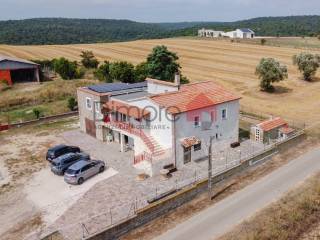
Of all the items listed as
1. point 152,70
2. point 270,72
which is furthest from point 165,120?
point 270,72

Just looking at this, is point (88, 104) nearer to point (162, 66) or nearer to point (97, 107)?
point (97, 107)

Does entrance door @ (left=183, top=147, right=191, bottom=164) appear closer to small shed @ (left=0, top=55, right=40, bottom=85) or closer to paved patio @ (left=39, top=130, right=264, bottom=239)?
paved patio @ (left=39, top=130, right=264, bottom=239)

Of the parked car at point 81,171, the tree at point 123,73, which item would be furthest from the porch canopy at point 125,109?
the tree at point 123,73

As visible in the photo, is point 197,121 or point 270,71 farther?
point 270,71

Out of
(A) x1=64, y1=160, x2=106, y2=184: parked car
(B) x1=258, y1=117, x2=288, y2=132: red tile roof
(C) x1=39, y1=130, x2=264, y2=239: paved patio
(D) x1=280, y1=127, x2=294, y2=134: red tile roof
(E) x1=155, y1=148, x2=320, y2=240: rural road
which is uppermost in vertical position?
(B) x1=258, y1=117, x2=288, y2=132: red tile roof

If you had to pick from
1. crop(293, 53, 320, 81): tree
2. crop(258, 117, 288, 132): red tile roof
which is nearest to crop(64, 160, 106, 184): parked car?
crop(258, 117, 288, 132): red tile roof

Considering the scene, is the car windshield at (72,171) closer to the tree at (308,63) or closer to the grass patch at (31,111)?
the grass patch at (31,111)
